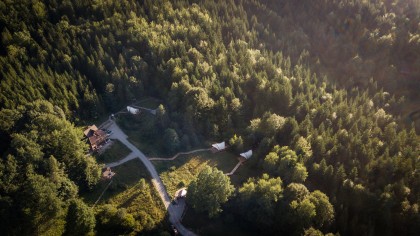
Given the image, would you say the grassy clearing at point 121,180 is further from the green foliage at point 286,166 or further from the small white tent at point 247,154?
the green foliage at point 286,166

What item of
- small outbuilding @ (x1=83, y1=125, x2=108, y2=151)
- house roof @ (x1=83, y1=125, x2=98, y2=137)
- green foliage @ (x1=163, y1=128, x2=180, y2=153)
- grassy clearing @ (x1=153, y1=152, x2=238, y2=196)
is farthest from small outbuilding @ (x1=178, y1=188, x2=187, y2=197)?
house roof @ (x1=83, y1=125, x2=98, y2=137)

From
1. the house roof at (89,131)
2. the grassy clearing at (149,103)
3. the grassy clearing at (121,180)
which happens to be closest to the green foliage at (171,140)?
the grassy clearing at (121,180)

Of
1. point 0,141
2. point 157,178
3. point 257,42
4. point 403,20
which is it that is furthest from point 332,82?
point 0,141

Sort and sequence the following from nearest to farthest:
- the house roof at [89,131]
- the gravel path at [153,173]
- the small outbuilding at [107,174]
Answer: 1. the gravel path at [153,173]
2. the small outbuilding at [107,174]
3. the house roof at [89,131]

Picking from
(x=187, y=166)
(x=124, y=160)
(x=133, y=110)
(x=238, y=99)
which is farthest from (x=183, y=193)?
(x=133, y=110)

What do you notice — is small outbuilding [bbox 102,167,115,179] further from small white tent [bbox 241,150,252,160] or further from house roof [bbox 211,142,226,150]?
small white tent [bbox 241,150,252,160]

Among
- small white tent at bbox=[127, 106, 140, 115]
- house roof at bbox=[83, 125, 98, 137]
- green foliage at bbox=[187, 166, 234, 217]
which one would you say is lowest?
small white tent at bbox=[127, 106, 140, 115]
